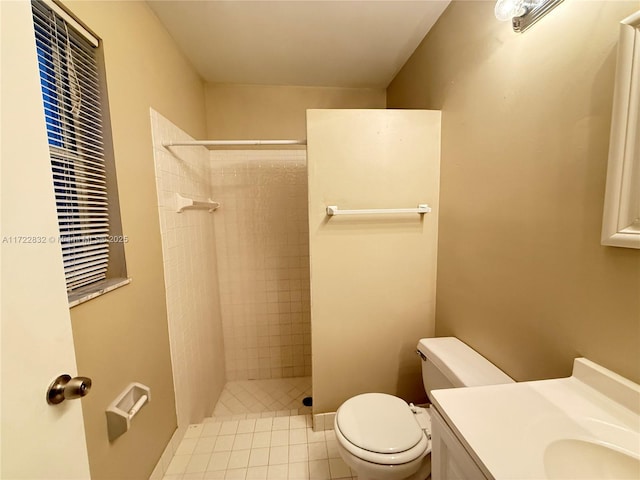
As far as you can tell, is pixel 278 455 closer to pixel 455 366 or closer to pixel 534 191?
pixel 455 366

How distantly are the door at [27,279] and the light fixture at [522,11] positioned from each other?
4.41 feet

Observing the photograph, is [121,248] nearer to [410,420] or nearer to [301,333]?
[410,420]

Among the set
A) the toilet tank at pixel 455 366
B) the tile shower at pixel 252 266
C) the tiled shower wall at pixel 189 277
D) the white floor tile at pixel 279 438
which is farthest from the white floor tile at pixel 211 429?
the toilet tank at pixel 455 366

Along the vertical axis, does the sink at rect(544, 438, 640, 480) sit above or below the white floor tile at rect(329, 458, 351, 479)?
above

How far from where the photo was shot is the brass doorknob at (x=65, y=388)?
0.58 m

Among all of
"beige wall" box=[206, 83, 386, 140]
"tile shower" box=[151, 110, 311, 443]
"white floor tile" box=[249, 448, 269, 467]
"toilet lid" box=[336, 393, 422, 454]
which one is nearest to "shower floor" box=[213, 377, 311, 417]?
"tile shower" box=[151, 110, 311, 443]

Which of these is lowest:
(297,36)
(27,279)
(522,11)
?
(27,279)

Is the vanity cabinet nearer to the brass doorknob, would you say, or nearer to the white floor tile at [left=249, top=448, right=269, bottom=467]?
the brass doorknob

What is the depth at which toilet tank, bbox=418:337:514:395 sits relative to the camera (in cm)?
105

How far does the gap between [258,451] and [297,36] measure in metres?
2.45

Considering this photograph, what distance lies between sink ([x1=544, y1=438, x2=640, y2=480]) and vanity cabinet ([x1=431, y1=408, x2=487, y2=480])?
154mm

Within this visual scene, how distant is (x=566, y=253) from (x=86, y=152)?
1677 mm

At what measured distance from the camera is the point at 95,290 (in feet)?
3.04

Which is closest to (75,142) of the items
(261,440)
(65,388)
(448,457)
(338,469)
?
(65,388)
